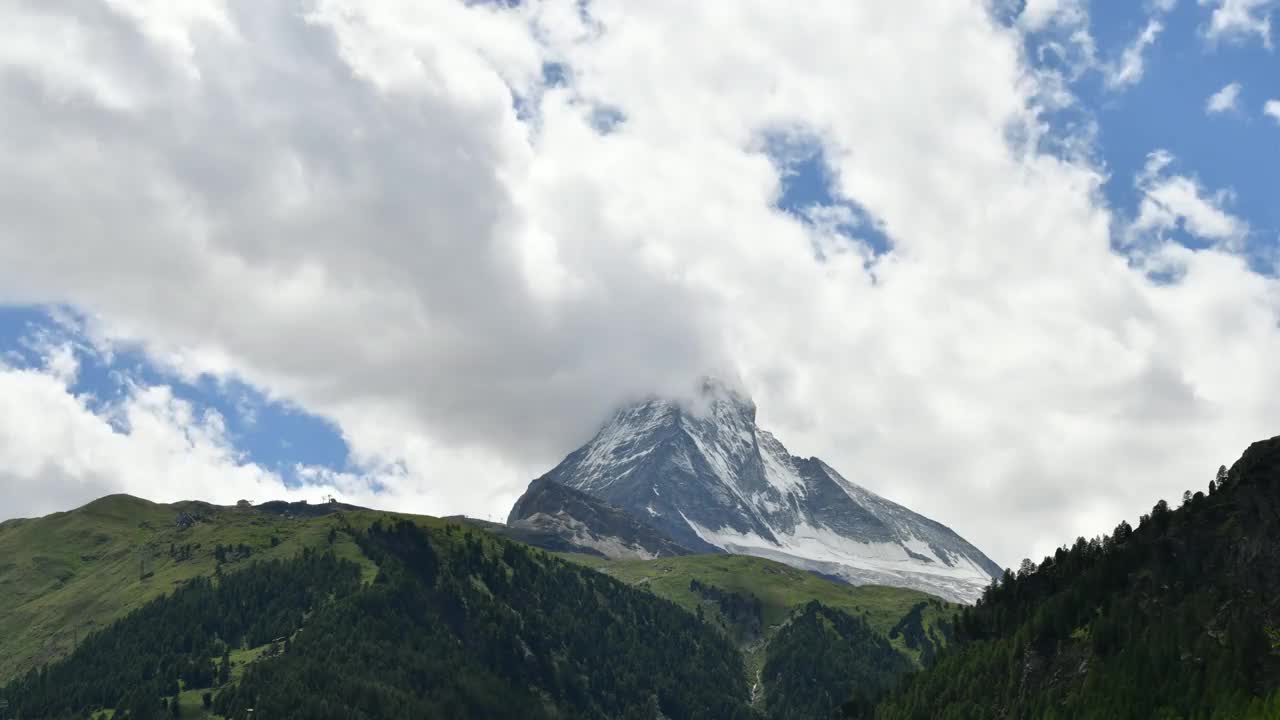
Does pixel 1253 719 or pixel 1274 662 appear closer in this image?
pixel 1253 719

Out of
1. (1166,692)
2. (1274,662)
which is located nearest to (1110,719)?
(1166,692)

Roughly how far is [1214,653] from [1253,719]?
90.9 ft

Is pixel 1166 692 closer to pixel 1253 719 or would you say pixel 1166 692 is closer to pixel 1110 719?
pixel 1110 719

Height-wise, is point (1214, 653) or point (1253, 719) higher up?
point (1214, 653)

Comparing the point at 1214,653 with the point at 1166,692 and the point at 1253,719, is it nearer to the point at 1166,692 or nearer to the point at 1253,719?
the point at 1166,692

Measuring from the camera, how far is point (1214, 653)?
198750 mm

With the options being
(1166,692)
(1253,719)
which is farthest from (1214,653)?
(1253,719)

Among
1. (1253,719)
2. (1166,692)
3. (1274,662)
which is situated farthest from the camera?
(1166,692)

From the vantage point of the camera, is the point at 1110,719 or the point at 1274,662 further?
the point at 1110,719

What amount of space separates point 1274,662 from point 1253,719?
19473mm

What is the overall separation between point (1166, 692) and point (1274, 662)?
1907 cm

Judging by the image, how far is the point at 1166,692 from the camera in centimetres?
19925

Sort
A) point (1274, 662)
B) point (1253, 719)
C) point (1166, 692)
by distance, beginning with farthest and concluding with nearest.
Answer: point (1166, 692)
point (1274, 662)
point (1253, 719)

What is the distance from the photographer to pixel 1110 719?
199 meters
